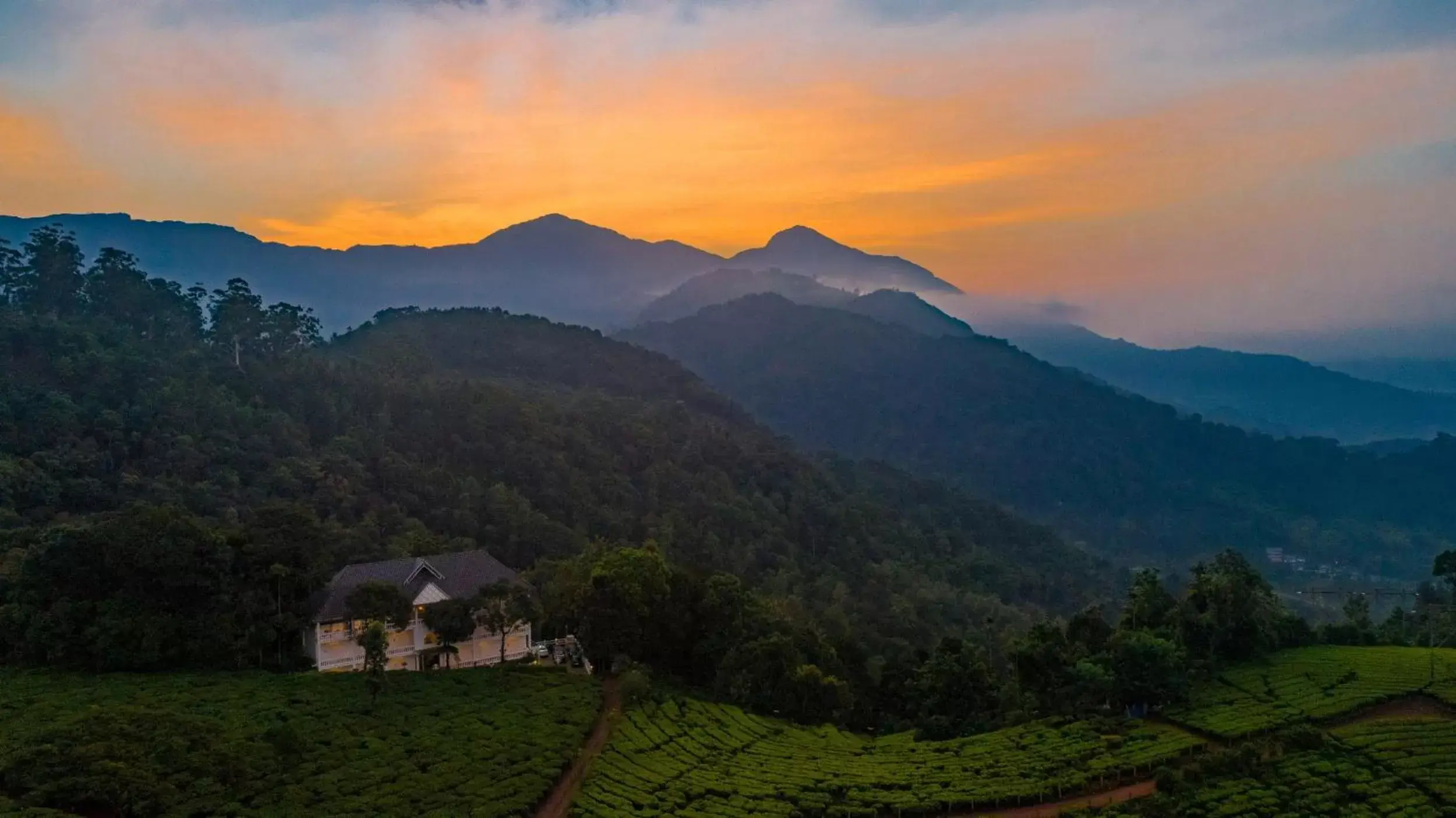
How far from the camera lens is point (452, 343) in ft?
420

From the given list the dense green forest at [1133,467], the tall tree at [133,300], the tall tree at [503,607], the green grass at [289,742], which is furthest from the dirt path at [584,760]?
the dense green forest at [1133,467]

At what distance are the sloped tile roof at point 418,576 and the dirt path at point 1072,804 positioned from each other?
74.9 ft

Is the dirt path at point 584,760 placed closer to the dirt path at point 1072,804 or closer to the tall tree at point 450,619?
the tall tree at point 450,619

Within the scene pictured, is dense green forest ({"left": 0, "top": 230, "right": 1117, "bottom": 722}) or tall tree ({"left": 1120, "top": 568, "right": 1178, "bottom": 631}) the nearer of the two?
dense green forest ({"left": 0, "top": 230, "right": 1117, "bottom": 722})

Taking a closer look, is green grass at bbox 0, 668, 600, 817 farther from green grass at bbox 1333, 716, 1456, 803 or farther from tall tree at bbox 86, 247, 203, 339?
tall tree at bbox 86, 247, 203, 339

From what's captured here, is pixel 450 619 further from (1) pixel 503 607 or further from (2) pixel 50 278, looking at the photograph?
(2) pixel 50 278

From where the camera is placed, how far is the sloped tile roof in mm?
38094

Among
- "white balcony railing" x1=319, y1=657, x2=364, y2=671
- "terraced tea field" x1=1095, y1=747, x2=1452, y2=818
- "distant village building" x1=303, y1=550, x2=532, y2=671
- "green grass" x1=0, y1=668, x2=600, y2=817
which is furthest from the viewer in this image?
"distant village building" x1=303, y1=550, x2=532, y2=671

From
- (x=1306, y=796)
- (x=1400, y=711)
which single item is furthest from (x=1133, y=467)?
(x=1306, y=796)

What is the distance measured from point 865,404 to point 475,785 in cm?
16950

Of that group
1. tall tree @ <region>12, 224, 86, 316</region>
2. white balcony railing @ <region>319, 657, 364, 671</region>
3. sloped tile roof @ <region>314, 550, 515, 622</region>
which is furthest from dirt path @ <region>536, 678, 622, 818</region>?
tall tree @ <region>12, 224, 86, 316</region>

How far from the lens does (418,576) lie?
131 ft

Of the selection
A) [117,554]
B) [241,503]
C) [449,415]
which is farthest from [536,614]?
[449,415]

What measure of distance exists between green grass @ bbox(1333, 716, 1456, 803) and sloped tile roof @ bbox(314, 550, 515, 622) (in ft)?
109
